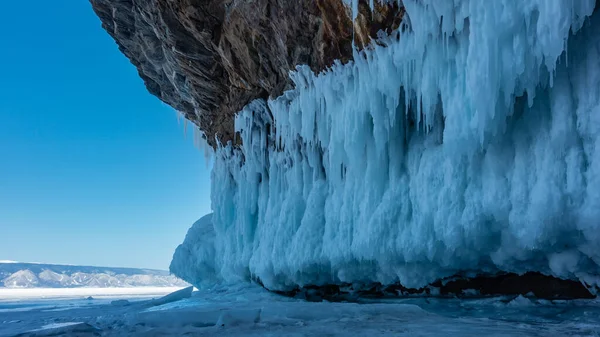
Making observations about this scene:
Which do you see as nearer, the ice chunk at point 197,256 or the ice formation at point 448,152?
the ice formation at point 448,152

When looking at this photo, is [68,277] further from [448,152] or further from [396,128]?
[448,152]

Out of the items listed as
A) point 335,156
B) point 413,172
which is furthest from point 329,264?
point 413,172

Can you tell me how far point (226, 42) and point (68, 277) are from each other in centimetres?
10019

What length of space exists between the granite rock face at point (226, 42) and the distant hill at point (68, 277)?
8483 centimetres

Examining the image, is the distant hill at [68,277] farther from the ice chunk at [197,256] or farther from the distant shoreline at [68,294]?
the ice chunk at [197,256]

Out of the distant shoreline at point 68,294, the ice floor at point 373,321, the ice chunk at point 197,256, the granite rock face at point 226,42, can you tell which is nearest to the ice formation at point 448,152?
the granite rock face at point 226,42

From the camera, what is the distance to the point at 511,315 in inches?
229

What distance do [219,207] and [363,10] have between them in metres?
9.39

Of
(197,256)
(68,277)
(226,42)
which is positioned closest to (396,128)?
(226,42)

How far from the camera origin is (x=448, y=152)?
6539 mm

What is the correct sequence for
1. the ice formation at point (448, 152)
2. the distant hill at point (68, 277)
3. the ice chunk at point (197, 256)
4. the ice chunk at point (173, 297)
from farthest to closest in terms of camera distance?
the distant hill at point (68, 277) → the ice chunk at point (197, 256) → the ice chunk at point (173, 297) → the ice formation at point (448, 152)

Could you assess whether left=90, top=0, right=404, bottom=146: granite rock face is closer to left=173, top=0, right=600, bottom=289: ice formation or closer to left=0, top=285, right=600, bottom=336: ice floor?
left=173, top=0, right=600, bottom=289: ice formation

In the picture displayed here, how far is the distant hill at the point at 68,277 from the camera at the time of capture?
3365 inches

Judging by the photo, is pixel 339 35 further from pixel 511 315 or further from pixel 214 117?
pixel 214 117
